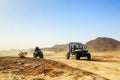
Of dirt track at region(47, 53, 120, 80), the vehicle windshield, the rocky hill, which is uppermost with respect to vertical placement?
the rocky hill

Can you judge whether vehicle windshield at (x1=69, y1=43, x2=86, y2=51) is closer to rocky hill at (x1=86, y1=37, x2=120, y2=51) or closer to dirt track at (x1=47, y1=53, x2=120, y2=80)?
dirt track at (x1=47, y1=53, x2=120, y2=80)

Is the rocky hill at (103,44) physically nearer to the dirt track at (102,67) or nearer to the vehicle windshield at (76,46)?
→ the vehicle windshield at (76,46)

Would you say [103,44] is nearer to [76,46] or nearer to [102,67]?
[76,46]

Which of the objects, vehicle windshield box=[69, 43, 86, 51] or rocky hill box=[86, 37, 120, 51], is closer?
vehicle windshield box=[69, 43, 86, 51]

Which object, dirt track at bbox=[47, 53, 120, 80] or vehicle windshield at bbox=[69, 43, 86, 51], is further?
vehicle windshield at bbox=[69, 43, 86, 51]

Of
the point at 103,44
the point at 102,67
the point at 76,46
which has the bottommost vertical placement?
the point at 102,67

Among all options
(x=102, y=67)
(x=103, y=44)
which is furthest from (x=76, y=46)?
(x=103, y=44)

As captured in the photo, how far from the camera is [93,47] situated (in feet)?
286

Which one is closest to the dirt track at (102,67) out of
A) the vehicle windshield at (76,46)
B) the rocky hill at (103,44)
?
the vehicle windshield at (76,46)

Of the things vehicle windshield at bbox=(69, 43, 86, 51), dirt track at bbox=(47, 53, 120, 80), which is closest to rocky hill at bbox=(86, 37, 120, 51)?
vehicle windshield at bbox=(69, 43, 86, 51)

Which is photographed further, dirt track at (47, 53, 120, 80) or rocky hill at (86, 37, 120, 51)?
rocky hill at (86, 37, 120, 51)

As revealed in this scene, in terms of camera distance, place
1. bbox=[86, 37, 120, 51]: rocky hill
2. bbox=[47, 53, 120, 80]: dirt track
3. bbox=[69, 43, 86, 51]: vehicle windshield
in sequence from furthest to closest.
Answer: bbox=[86, 37, 120, 51]: rocky hill → bbox=[69, 43, 86, 51]: vehicle windshield → bbox=[47, 53, 120, 80]: dirt track

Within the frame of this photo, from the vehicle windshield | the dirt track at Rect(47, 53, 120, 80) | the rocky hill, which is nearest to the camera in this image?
the dirt track at Rect(47, 53, 120, 80)

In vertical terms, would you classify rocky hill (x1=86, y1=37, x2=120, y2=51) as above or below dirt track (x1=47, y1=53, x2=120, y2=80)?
above
